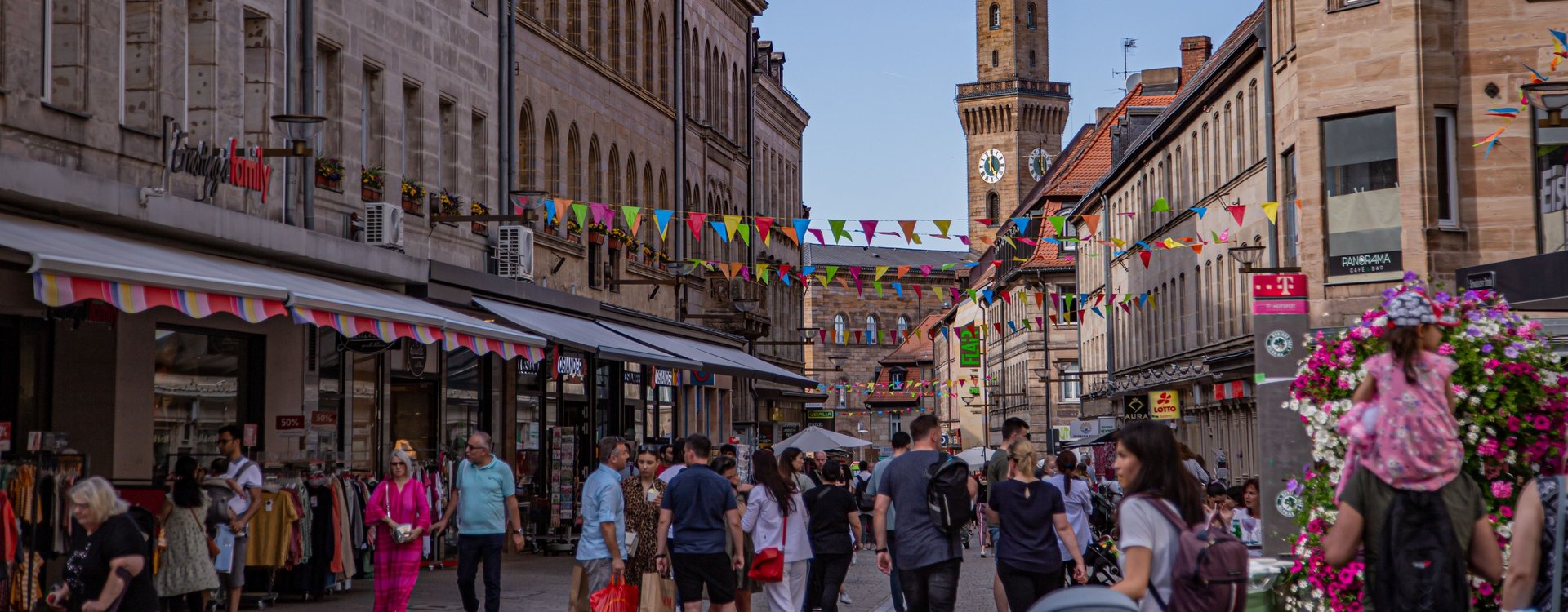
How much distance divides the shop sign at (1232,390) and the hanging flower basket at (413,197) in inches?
811

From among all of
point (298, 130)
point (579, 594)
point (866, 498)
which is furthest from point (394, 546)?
point (866, 498)

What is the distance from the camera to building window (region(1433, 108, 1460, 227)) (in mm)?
27328

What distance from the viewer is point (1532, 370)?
8.42m

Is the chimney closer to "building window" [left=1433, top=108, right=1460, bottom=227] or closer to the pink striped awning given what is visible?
"building window" [left=1433, top=108, right=1460, bottom=227]

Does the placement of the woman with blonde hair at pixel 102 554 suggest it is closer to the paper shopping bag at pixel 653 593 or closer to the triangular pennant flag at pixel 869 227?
the paper shopping bag at pixel 653 593

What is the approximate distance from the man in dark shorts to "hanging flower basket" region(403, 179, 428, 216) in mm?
10530

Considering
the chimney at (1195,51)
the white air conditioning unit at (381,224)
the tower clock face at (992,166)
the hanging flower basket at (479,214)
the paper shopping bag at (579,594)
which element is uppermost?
the tower clock face at (992,166)

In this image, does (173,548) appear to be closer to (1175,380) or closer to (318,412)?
(318,412)

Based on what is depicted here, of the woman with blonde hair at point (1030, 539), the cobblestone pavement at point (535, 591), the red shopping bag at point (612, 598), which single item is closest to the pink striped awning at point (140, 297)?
the red shopping bag at point (612, 598)

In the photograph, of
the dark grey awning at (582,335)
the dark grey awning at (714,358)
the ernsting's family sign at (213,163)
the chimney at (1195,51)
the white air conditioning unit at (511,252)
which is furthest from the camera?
the chimney at (1195,51)

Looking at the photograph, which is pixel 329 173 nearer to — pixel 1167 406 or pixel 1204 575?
pixel 1204 575

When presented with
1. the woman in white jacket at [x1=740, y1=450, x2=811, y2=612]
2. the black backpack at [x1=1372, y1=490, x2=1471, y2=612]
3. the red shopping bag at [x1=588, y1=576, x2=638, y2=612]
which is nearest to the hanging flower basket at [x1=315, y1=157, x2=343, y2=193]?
the woman in white jacket at [x1=740, y1=450, x2=811, y2=612]

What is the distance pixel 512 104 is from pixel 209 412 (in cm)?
966

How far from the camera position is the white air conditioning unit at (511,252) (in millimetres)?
25094
